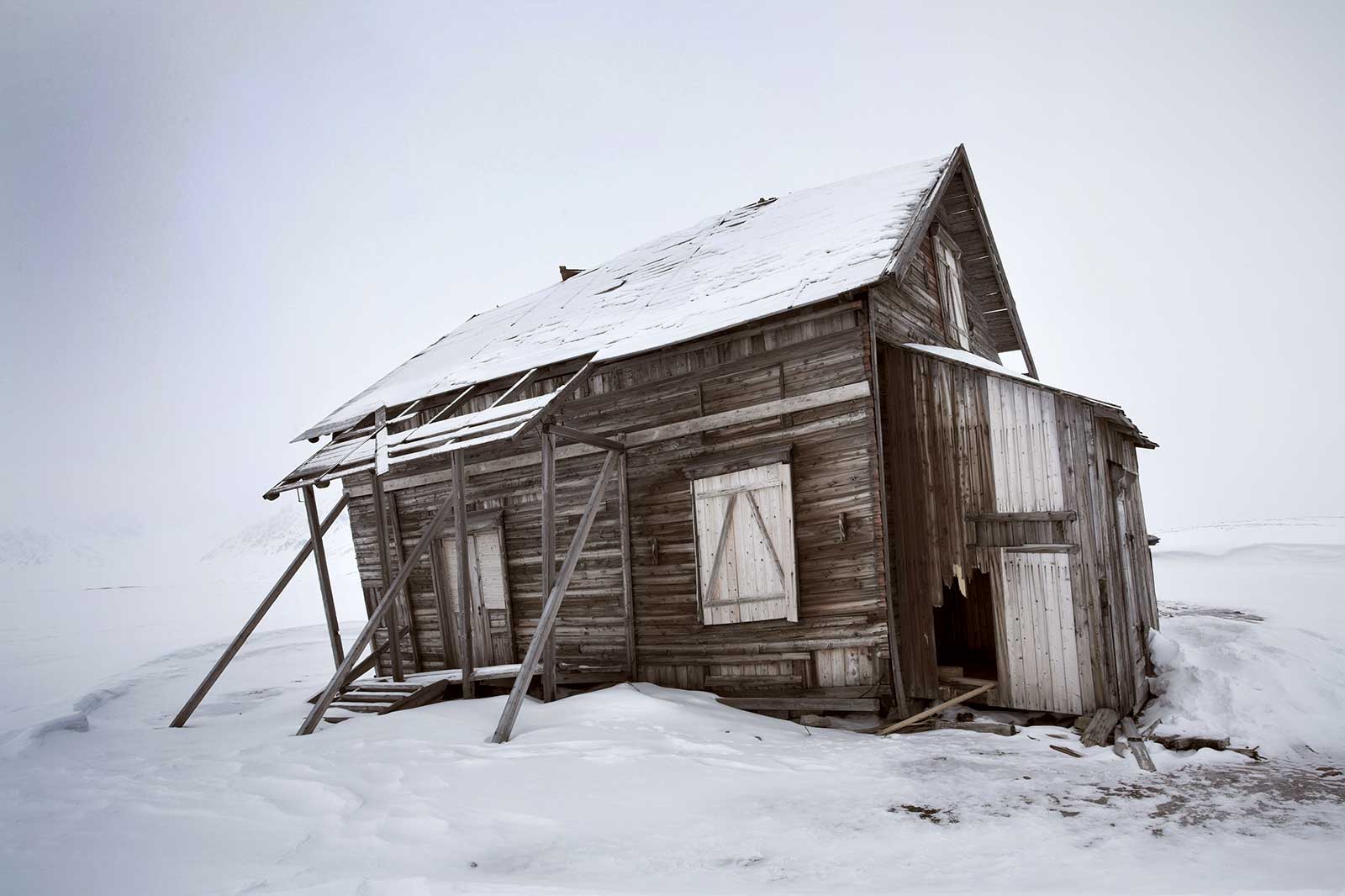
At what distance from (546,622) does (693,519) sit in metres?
2.56

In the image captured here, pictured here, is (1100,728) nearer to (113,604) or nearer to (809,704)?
(809,704)

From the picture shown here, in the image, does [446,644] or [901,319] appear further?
[446,644]

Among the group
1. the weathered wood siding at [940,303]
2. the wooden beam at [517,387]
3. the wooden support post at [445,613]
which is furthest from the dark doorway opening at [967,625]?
the wooden support post at [445,613]

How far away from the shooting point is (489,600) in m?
12.6

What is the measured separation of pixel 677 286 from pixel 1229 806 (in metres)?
9.53

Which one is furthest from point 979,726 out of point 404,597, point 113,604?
point 113,604

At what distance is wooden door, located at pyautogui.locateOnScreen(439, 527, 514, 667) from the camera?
40.4 ft

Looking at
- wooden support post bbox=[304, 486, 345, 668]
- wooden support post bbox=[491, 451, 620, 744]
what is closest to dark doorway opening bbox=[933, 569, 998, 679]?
wooden support post bbox=[491, 451, 620, 744]

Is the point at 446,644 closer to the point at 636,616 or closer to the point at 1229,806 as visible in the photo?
the point at 636,616

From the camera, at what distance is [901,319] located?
1021 centimetres

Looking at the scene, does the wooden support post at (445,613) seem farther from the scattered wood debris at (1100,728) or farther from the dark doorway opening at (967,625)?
the scattered wood debris at (1100,728)

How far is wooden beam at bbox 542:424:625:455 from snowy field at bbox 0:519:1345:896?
10.3ft

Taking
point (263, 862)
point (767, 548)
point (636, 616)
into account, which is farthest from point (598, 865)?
point (636, 616)

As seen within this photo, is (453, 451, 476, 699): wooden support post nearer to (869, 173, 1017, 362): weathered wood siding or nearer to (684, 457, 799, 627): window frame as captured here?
(684, 457, 799, 627): window frame
